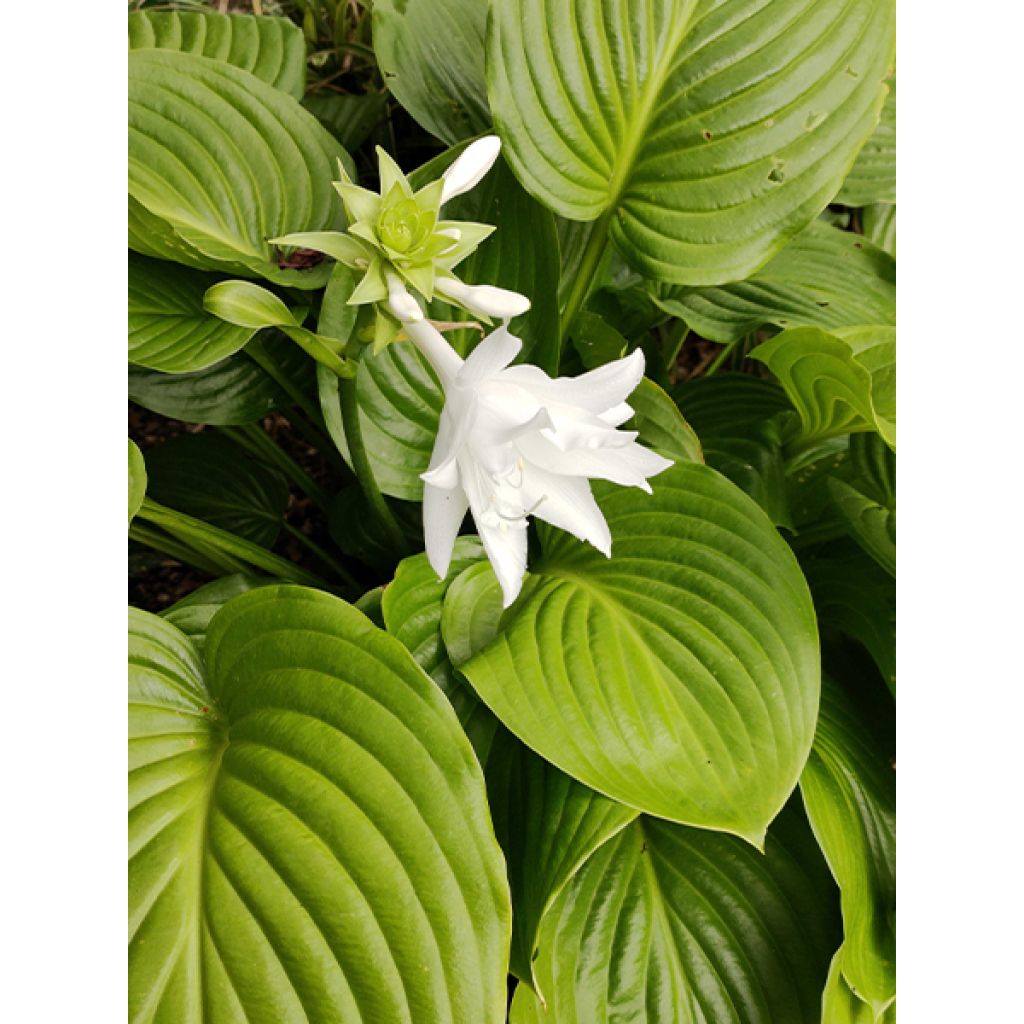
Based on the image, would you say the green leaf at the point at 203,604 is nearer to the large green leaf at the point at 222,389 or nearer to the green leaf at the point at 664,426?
the large green leaf at the point at 222,389

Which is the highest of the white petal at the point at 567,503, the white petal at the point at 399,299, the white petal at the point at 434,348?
the white petal at the point at 399,299

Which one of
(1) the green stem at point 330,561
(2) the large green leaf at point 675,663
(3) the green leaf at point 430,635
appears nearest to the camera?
(2) the large green leaf at point 675,663

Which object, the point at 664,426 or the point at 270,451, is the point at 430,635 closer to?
the point at 664,426

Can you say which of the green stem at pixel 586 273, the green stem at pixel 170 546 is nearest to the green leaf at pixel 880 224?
the green stem at pixel 586 273

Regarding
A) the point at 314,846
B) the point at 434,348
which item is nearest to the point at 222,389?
the point at 434,348

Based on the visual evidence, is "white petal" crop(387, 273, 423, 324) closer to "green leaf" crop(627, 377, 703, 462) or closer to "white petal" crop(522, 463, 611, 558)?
"white petal" crop(522, 463, 611, 558)

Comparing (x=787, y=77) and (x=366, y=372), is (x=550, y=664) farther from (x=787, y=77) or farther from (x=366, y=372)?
(x=787, y=77)

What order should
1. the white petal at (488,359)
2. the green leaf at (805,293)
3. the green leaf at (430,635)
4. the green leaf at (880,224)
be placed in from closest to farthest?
1. the white petal at (488,359)
2. the green leaf at (430,635)
3. the green leaf at (805,293)
4. the green leaf at (880,224)

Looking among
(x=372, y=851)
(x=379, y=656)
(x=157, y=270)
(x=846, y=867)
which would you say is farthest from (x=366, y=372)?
(x=846, y=867)
